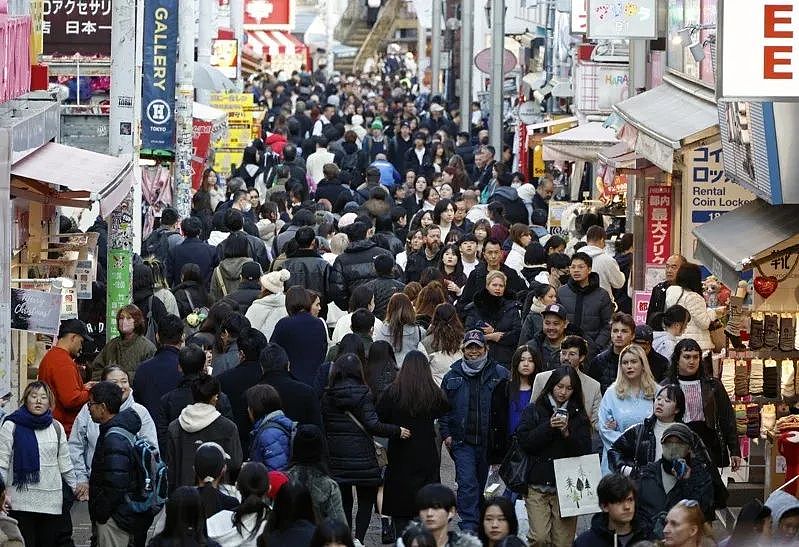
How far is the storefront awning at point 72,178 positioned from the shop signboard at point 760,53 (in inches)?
223

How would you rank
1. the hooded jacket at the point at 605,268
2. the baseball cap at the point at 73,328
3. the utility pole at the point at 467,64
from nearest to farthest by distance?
1. the baseball cap at the point at 73,328
2. the hooded jacket at the point at 605,268
3. the utility pole at the point at 467,64

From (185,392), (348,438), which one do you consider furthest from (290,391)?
(185,392)

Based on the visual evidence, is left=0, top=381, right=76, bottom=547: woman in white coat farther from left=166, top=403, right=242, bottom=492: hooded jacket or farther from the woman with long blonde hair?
the woman with long blonde hair

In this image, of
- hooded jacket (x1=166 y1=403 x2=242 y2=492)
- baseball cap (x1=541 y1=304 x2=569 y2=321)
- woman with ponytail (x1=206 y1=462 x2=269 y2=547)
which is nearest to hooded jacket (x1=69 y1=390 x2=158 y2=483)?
hooded jacket (x1=166 y1=403 x2=242 y2=492)

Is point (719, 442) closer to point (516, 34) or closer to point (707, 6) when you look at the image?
point (707, 6)

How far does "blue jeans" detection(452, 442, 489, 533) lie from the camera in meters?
12.1

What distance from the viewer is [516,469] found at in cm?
1123

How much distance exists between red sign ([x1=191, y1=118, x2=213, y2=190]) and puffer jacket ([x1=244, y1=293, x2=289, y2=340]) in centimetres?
1295

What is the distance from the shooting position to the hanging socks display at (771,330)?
13.4 meters

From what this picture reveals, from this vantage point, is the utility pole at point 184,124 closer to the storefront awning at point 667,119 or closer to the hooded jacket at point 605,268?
the storefront awning at point 667,119

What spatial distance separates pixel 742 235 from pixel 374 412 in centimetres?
Answer: 329

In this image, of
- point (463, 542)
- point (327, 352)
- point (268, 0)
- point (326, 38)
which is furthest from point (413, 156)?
point (326, 38)

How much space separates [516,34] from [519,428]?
36.7 meters

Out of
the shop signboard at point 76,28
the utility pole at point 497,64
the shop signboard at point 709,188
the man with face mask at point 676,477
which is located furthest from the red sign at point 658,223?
the utility pole at point 497,64
